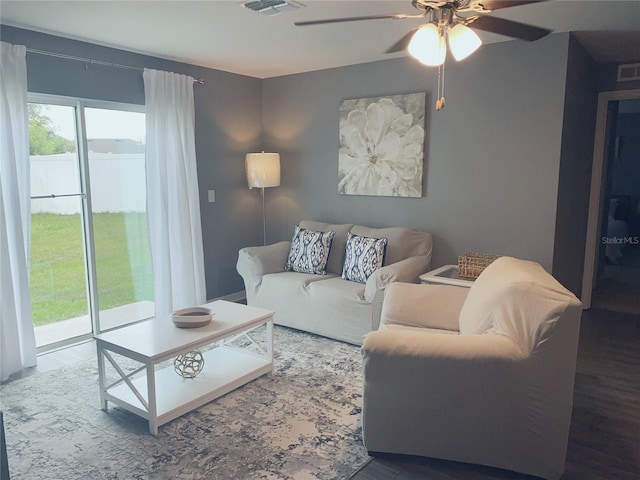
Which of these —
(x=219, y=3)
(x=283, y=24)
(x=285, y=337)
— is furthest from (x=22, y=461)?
(x=283, y=24)

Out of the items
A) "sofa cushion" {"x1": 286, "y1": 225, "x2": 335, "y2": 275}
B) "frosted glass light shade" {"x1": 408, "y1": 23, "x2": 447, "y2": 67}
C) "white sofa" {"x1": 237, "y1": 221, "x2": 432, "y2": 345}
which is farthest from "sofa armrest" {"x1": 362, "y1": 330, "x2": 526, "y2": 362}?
"sofa cushion" {"x1": 286, "y1": 225, "x2": 335, "y2": 275}

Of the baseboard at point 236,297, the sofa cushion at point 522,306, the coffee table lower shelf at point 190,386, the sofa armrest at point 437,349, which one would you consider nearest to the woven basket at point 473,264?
the sofa cushion at point 522,306

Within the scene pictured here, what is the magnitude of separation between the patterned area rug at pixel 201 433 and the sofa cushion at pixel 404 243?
1.18 meters

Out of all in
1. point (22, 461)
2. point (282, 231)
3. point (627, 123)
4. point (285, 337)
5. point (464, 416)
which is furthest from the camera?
point (627, 123)

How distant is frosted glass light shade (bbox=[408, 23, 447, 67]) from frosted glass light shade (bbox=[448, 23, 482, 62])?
61 mm

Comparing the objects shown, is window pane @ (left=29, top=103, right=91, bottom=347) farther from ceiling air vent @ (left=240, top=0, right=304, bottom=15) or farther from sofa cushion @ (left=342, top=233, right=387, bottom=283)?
sofa cushion @ (left=342, top=233, right=387, bottom=283)

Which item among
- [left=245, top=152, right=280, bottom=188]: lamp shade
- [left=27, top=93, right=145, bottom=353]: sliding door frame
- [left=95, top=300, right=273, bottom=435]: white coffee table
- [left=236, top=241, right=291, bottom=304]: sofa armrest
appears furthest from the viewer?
[left=245, top=152, right=280, bottom=188]: lamp shade

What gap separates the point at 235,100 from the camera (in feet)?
16.4

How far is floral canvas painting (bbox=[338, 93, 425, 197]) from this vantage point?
168 inches

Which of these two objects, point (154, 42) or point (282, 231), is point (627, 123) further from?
point (154, 42)

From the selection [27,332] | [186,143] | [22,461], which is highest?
[186,143]

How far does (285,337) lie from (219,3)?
2.57 meters

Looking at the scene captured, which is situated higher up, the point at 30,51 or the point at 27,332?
the point at 30,51

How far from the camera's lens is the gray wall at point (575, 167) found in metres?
3.72
